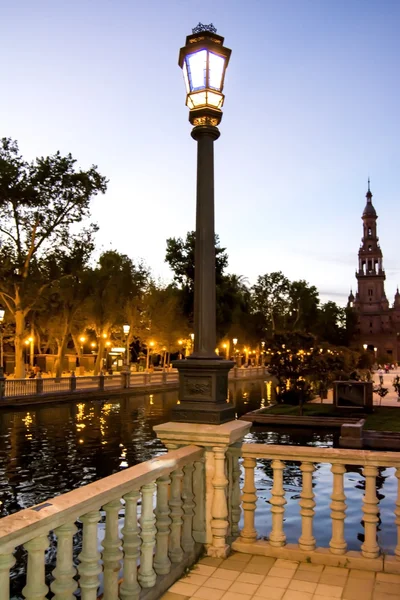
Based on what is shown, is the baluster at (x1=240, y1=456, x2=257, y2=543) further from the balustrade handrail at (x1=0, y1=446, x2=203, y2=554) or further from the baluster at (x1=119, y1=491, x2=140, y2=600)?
the baluster at (x1=119, y1=491, x2=140, y2=600)

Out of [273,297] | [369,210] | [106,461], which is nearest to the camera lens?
[106,461]

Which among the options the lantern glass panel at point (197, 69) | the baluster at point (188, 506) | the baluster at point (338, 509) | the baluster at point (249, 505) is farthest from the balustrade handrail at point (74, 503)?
the lantern glass panel at point (197, 69)

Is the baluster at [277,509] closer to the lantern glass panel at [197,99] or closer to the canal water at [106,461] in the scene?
the canal water at [106,461]

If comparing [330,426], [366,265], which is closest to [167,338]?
[330,426]

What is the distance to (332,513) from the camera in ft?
16.6

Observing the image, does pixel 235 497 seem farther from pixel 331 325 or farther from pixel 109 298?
pixel 331 325

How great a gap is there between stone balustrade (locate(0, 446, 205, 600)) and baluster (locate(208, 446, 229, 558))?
0.42ft

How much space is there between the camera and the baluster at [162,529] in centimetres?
451

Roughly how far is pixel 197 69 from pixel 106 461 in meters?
11.4

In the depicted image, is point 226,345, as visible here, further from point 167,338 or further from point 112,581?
point 112,581

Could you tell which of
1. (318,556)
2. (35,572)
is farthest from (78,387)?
(35,572)

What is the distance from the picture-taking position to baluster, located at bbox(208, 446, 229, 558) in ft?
17.3

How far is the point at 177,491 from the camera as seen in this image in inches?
191

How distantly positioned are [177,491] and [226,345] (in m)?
63.8
